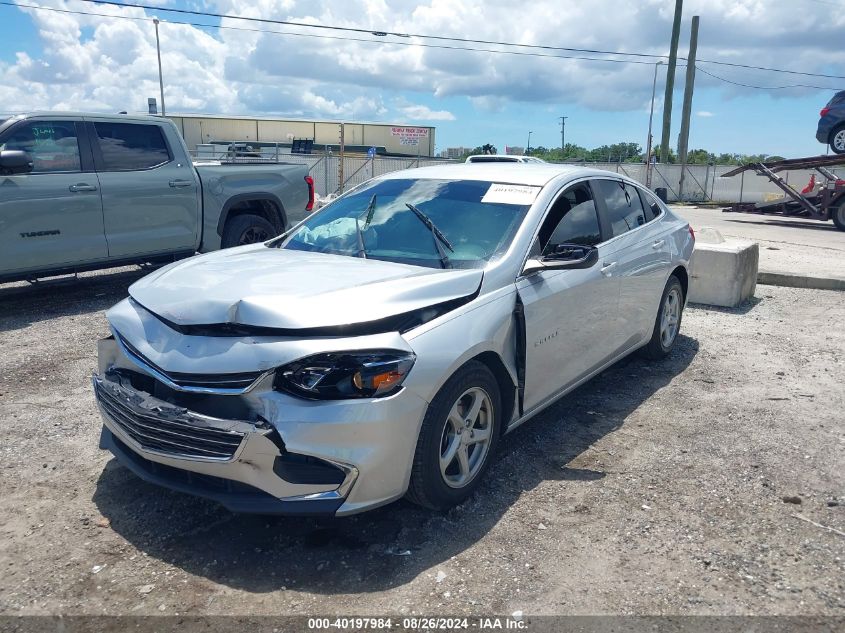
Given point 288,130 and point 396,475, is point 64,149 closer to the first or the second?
point 396,475

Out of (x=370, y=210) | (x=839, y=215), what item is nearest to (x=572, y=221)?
(x=370, y=210)

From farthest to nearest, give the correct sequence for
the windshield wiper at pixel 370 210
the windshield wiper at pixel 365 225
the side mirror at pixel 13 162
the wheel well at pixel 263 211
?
1. the wheel well at pixel 263 211
2. the side mirror at pixel 13 162
3. the windshield wiper at pixel 370 210
4. the windshield wiper at pixel 365 225

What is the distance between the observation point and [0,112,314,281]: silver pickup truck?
722 cm

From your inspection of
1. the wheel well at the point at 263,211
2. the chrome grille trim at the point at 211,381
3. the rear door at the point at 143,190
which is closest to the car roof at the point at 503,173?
the chrome grille trim at the point at 211,381

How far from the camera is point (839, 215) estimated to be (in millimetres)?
19797

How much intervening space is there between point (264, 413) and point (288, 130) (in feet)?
198

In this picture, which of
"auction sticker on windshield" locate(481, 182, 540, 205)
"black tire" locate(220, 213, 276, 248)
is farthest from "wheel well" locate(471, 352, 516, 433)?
"black tire" locate(220, 213, 276, 248)

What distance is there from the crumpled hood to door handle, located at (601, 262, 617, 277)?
4.59 ft

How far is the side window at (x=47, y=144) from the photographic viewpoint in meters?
7.25

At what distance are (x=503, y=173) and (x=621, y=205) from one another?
117 cm

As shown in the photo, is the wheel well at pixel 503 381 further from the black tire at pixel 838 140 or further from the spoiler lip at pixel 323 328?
the black tire at pixel 838 140

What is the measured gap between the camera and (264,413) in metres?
3.01

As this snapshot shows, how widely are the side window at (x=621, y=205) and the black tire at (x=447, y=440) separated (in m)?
2.08

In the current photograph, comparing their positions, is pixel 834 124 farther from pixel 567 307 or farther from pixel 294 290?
pixel 294 290
